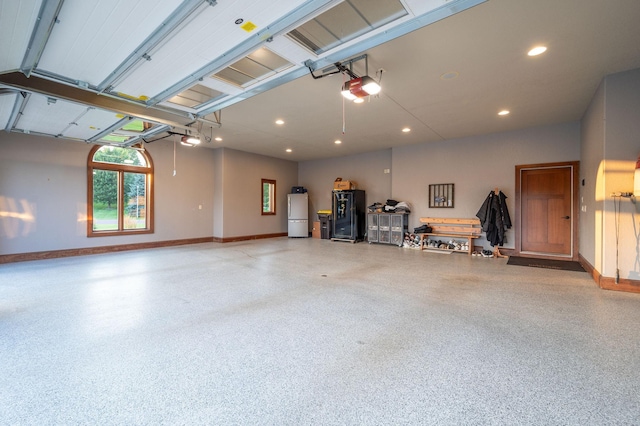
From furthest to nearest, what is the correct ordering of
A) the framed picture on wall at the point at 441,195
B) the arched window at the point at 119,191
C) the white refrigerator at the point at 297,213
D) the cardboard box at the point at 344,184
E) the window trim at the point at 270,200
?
the white refrigerator at the point at 297,213 < the window trim at the point at 270,200 < the cardboard box at the point at 344,184 < the framed picture on wall at the point at 441,195 < the arched window at the point at 119,191

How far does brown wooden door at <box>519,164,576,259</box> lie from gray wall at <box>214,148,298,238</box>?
7550 mm

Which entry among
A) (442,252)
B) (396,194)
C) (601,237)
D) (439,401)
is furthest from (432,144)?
(439,401)

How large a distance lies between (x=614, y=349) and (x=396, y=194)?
6.61 metres

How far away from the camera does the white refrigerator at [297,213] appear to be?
10.5 meters

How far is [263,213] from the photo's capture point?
10383 mm

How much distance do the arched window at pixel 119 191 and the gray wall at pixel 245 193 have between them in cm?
196

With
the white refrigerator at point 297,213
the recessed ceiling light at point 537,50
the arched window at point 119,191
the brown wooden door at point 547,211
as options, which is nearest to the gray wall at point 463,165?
the brown wooden door at point 547,211

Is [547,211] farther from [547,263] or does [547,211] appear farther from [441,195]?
[441,195]

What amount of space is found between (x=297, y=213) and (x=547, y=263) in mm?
7297

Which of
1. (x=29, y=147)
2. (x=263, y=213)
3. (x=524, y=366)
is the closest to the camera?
(x=524, y=366)

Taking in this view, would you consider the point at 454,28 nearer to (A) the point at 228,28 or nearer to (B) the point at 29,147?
(A) the point at 228,28

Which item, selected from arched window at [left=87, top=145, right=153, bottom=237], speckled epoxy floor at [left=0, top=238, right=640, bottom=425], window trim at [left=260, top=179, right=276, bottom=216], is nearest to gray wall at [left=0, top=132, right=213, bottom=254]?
arched window at [left=87, top=145, right=153, bottom=237]

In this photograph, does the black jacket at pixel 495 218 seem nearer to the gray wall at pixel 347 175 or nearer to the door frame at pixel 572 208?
the door frame at pixel 572 208

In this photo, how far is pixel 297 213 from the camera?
10594 millimetres
